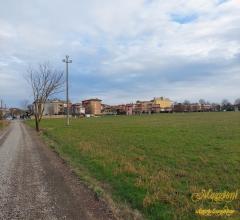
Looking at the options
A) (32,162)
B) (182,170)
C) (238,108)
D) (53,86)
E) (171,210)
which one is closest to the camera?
(171,210)

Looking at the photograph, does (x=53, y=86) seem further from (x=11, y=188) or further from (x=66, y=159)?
(x=11, y=188)

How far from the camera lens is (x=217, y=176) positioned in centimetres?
1006

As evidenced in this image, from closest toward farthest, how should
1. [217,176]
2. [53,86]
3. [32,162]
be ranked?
[217,176]
[32,162]
[53,86]

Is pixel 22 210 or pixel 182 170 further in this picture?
pixel 182 170

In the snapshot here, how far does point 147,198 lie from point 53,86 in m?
41.7

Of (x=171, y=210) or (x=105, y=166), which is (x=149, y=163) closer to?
(x=105, y=166)

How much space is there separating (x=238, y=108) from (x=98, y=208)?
18347cm

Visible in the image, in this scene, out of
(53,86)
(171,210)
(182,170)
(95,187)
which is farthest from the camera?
(53,86)

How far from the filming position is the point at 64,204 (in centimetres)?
747

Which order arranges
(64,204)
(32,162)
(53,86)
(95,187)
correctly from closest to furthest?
(64,204) → (95,187) → (32,162) → (53,86)

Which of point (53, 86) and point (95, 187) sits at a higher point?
point (53, 86)

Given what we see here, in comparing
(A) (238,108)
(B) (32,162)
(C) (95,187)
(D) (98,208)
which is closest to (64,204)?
(D) (98,208)

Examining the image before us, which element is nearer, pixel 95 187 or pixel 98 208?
pixel 98 208

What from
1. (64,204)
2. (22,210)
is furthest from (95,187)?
(22,210)
